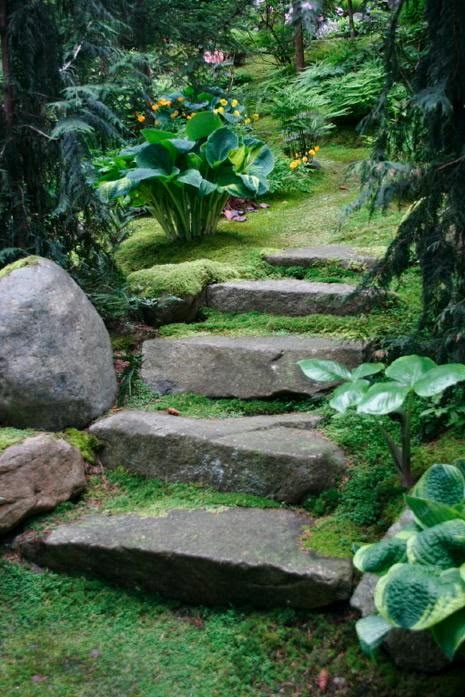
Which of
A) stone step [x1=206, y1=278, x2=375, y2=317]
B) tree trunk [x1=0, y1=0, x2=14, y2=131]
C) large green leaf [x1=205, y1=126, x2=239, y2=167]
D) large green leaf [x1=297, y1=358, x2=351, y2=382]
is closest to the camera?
large green leaf [x1=297, y1=358, x2=351, y2=382]

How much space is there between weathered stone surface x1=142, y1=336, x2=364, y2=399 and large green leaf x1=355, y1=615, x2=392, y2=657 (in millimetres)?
1641

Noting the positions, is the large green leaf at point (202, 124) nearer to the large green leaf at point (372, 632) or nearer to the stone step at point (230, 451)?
the stone step at point (230, 451)

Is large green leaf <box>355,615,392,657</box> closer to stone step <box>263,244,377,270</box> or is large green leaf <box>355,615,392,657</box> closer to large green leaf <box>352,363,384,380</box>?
large green leaf <box>352,363,384,380</box>

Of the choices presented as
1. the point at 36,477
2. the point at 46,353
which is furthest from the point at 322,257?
the point at 36,477

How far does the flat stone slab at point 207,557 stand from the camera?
8.93 feet

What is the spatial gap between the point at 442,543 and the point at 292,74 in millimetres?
8676

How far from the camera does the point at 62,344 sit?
3.63m

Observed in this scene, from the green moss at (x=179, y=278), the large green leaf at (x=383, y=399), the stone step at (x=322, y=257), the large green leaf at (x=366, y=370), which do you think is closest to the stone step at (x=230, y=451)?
the large green leaf at (x=366, y=370)

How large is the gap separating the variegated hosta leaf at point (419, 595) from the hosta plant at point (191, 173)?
343 centimetres

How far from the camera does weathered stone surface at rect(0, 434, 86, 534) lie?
3193 millimetres

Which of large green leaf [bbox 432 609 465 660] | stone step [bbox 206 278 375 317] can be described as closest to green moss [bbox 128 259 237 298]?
stone step [bbox 206 278 375 317]

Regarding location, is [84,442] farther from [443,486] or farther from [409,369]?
[443,486]

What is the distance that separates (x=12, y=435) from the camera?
3.40 m

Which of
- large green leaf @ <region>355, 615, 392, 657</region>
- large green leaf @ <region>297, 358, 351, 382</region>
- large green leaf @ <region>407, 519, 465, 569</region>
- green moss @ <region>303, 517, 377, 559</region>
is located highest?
large green leaf @ <region>297, 358, 351, 382</region>
